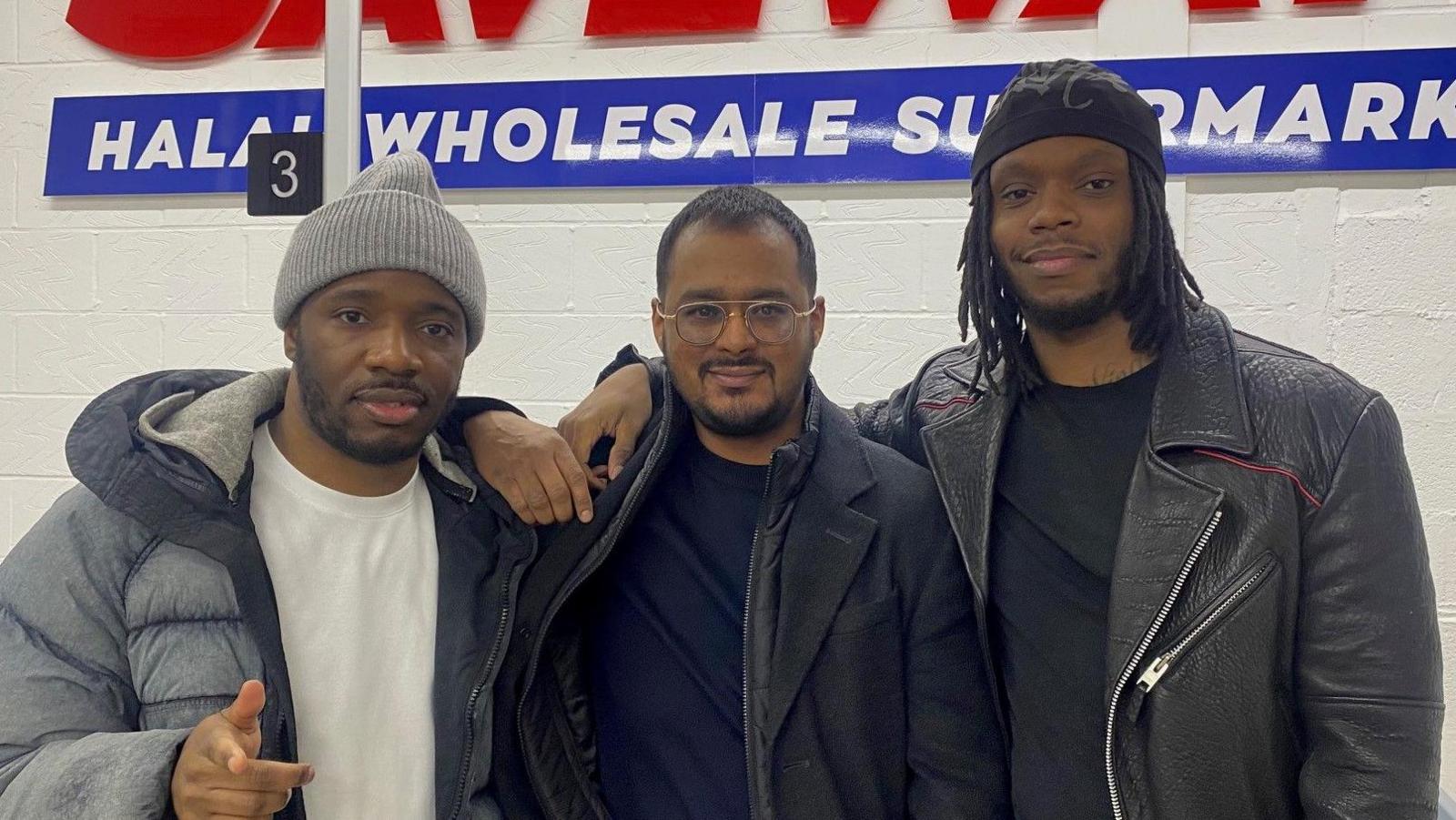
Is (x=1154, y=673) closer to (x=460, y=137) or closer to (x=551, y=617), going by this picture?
(x=551, y=617)

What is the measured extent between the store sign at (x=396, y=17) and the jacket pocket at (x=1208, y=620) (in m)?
1.50

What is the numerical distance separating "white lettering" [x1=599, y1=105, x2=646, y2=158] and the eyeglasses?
115 cm

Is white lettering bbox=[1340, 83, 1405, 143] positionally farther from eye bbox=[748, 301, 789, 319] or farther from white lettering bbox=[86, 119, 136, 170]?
white lettering bbox=[86, 119, 136, 170]

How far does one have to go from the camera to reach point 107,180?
2633mm

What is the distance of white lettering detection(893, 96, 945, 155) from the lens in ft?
7.70

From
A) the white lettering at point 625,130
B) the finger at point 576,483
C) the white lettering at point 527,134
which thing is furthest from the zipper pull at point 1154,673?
the white lettering at point 527,134

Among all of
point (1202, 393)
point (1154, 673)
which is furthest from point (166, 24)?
point (1154, 673)

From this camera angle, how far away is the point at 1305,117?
222 cm

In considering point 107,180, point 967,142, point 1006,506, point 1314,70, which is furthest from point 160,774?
point 1314,70

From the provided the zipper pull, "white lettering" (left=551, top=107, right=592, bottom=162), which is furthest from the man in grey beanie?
"white lettering" (left=551, top=107, right=592, bottom=162)

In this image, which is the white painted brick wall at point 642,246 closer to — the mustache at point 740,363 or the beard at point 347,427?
the mustache at point 740,363

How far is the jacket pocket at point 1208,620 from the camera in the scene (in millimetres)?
1163

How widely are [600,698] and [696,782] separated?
168mm

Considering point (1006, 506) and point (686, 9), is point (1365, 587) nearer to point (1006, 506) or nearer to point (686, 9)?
point (1006, 506)
